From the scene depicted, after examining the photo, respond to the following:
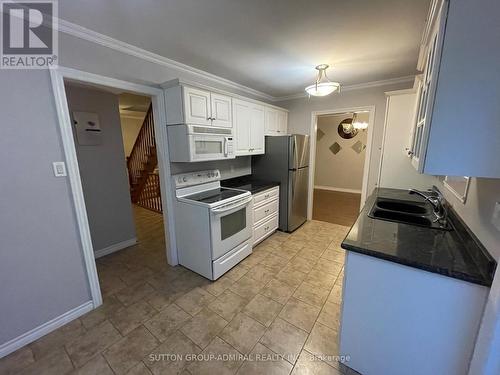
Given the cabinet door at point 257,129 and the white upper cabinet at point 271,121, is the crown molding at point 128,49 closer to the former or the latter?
the cabinet door at point 257,129

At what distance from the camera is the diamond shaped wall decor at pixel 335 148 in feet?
21.3

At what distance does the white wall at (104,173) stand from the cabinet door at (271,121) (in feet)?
7.37

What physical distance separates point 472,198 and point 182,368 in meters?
2.20

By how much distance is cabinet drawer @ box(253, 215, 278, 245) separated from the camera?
3072 millimetres

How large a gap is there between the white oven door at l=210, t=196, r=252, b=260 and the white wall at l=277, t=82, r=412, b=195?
85.3 inches

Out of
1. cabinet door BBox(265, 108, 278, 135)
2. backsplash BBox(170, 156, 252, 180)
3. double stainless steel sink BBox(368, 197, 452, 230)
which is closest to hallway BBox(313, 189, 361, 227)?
double stainless steel sink BBox(368, 197, 452, 230)

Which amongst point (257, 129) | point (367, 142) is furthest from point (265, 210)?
point (367, 142)

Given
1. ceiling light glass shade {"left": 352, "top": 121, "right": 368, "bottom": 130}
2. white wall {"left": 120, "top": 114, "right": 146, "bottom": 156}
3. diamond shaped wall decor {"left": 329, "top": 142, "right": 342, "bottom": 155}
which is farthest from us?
white wall {"left": 120, "top": 114, "right": 146, "bottom": 156}

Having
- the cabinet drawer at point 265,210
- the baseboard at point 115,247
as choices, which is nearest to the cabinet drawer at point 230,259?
the cabinet drawer at point 265,210

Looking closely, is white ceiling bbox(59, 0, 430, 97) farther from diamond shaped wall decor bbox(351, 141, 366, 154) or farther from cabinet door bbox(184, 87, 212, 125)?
diamond shaped wall decor bbox(351, 141, 366, 154)

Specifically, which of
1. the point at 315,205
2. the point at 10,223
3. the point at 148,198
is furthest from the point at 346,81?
the point at 148,198

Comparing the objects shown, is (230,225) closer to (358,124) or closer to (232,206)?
(232,206)

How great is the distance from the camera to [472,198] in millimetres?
1266

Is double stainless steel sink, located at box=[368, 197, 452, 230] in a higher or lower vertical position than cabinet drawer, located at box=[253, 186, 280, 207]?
higher
